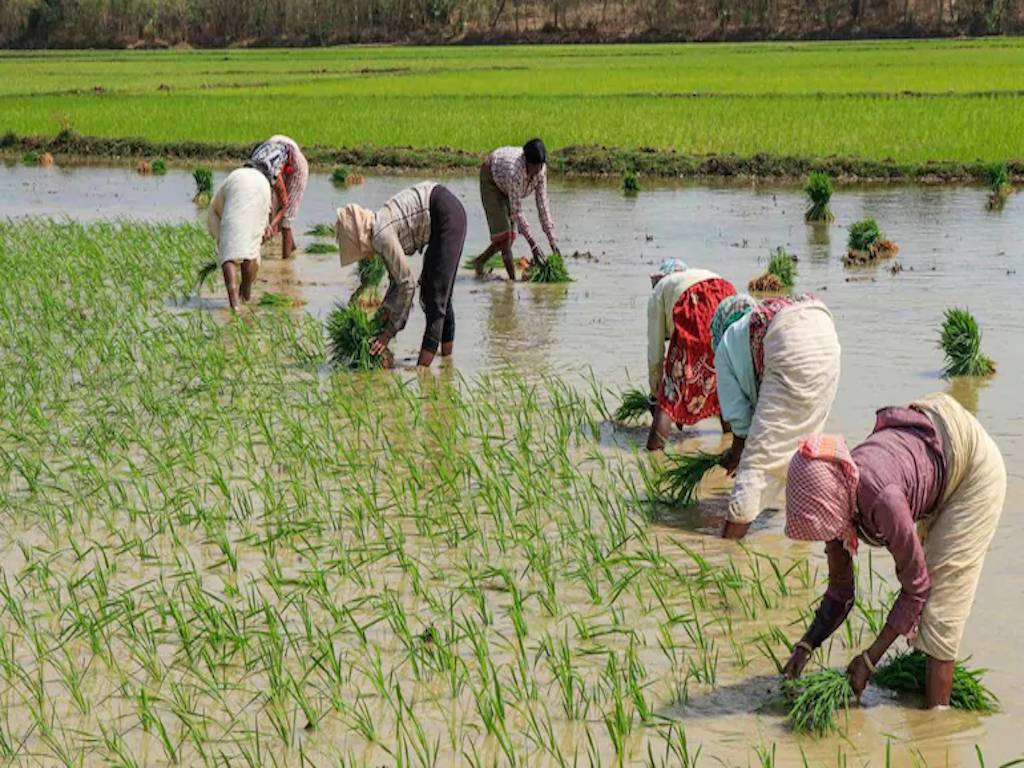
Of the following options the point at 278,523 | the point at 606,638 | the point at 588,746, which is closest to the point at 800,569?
the point at 606,638

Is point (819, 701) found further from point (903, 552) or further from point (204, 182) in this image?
point (204, 182)

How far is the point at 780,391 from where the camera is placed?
17.6 feet

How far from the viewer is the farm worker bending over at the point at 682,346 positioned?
6336mm

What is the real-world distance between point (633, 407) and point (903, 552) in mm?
3384

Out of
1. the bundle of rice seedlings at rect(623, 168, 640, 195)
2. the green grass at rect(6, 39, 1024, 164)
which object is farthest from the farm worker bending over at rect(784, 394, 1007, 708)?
the green grass at rect(6, 39, 1024, 164)

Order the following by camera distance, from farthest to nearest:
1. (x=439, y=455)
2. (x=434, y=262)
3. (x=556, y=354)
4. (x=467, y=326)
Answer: (x=467, y=326), (x=556, y=354), (x=434, y=262), (x=439, y=455)

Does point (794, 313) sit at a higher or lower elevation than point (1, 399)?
higher

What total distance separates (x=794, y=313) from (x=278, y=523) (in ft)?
6.76

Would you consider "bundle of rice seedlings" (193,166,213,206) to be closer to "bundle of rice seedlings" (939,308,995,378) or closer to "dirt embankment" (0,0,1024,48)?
"bundle of rice seedlings" (939,308,995,378)

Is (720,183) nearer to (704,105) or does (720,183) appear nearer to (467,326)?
(704,105)

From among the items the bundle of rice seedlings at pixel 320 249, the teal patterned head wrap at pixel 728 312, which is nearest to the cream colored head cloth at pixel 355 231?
the teal patterned head wrap at pixel 728 312

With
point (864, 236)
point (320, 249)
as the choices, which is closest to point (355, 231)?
point (320, 249)

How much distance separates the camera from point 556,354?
29.6 feet

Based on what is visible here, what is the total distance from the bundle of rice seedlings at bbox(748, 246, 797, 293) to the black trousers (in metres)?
3.11
